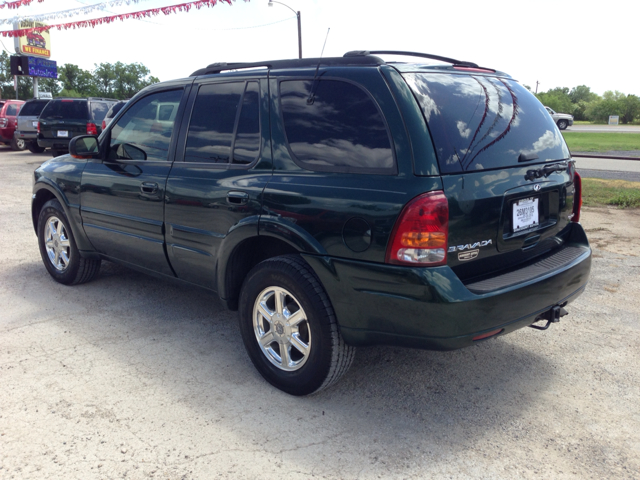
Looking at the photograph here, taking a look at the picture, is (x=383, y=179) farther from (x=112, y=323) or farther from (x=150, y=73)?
(x=150, y=73)

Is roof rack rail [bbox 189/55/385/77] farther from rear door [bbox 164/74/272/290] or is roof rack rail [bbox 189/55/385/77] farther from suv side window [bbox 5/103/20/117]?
suv side window [bbox 5/103/20/117]

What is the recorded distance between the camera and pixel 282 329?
3285mm

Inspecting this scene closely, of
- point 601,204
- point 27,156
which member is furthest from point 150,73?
point 601,204

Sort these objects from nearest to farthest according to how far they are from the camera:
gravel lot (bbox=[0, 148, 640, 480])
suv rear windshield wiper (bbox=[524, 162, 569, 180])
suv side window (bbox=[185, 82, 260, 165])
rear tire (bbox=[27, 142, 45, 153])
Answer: gravel lot (bbox=[0, 148, 640, 480]), suv rear windshield wiper (bbox=[524, 162, 569, 180]), suv side window (bbox=[185, 82, 260, 165]), rear tire (bbox=[27, 142, 45, 153])

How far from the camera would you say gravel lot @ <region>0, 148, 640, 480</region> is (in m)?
2.65

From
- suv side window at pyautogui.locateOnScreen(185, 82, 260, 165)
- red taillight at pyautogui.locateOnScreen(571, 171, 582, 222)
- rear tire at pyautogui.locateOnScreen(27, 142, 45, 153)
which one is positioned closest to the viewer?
suv side window at pyautogui.locateOnScreen(185, 82, 260, 165)

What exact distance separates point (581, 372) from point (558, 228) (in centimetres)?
92

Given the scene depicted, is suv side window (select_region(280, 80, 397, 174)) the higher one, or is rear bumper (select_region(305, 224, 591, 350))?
suv side window (select_region(280, 80, 397, 174))

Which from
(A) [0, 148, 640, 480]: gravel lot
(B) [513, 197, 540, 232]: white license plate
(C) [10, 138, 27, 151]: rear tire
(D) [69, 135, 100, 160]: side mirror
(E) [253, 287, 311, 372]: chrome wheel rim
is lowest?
(A) [0, 148, 640, 480]: gravel lot

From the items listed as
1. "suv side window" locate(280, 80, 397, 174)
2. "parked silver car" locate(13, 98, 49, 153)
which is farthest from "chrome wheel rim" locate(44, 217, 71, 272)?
"parked silver car" locate(13, 98, 49, 153)

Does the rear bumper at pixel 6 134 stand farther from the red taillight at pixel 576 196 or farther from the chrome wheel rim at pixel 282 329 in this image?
the red taillight at pixel 576 196

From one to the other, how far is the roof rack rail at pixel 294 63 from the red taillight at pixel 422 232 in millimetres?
837

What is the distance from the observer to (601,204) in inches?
368

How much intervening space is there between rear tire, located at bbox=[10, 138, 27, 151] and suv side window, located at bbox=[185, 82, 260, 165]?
1978 centimetres
